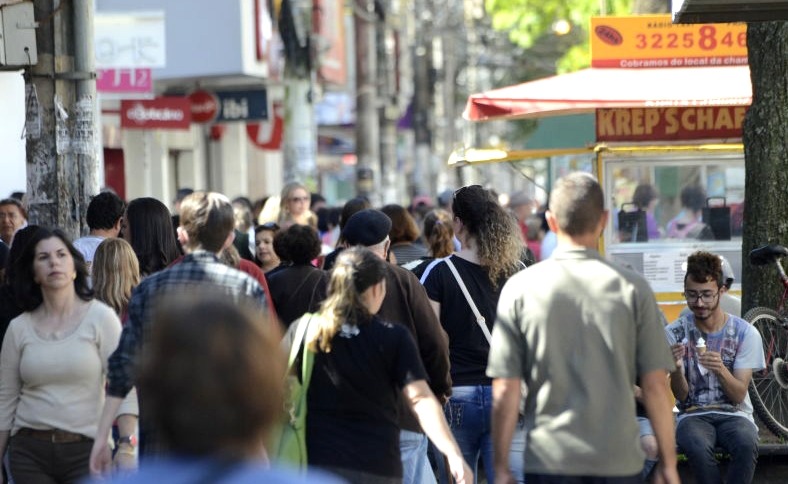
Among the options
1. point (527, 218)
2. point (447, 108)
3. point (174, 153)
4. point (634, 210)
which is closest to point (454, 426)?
point (634, 210)

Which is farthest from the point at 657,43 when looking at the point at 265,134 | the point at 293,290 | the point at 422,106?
the point at 422,106

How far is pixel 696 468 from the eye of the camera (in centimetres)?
751

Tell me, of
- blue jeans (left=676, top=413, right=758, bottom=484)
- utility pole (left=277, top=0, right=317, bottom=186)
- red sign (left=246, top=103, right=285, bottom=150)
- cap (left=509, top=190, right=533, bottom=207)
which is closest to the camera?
blue jeans (left=676, top=413, right=758, bottom=484)

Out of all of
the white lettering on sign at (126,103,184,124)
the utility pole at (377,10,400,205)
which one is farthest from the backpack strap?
the utility pole at (377,10,400,205)

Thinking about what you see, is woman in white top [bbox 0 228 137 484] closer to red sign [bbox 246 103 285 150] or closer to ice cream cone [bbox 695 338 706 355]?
ice cream cone [bbox 695 338 706 355]

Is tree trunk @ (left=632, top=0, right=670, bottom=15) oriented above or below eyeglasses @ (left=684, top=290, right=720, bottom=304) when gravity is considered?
above

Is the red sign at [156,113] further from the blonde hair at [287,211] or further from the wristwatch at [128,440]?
the wristwatch at [128,440]

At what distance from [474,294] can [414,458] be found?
0.93 meters

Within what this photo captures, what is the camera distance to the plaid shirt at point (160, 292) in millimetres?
5242

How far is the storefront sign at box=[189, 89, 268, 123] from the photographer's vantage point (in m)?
22.4

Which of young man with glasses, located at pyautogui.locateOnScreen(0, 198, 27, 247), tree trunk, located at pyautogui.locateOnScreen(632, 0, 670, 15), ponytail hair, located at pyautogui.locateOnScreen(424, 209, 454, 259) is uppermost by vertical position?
tree trunk, located at pyautogui.locateOnScreen(632, 0, 670, 15)

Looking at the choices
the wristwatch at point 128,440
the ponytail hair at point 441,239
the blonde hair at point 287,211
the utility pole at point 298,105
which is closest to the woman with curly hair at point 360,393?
the wristwatch at point 128,440

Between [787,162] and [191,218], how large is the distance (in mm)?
4870

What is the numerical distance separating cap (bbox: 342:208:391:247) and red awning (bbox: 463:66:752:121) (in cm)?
406
